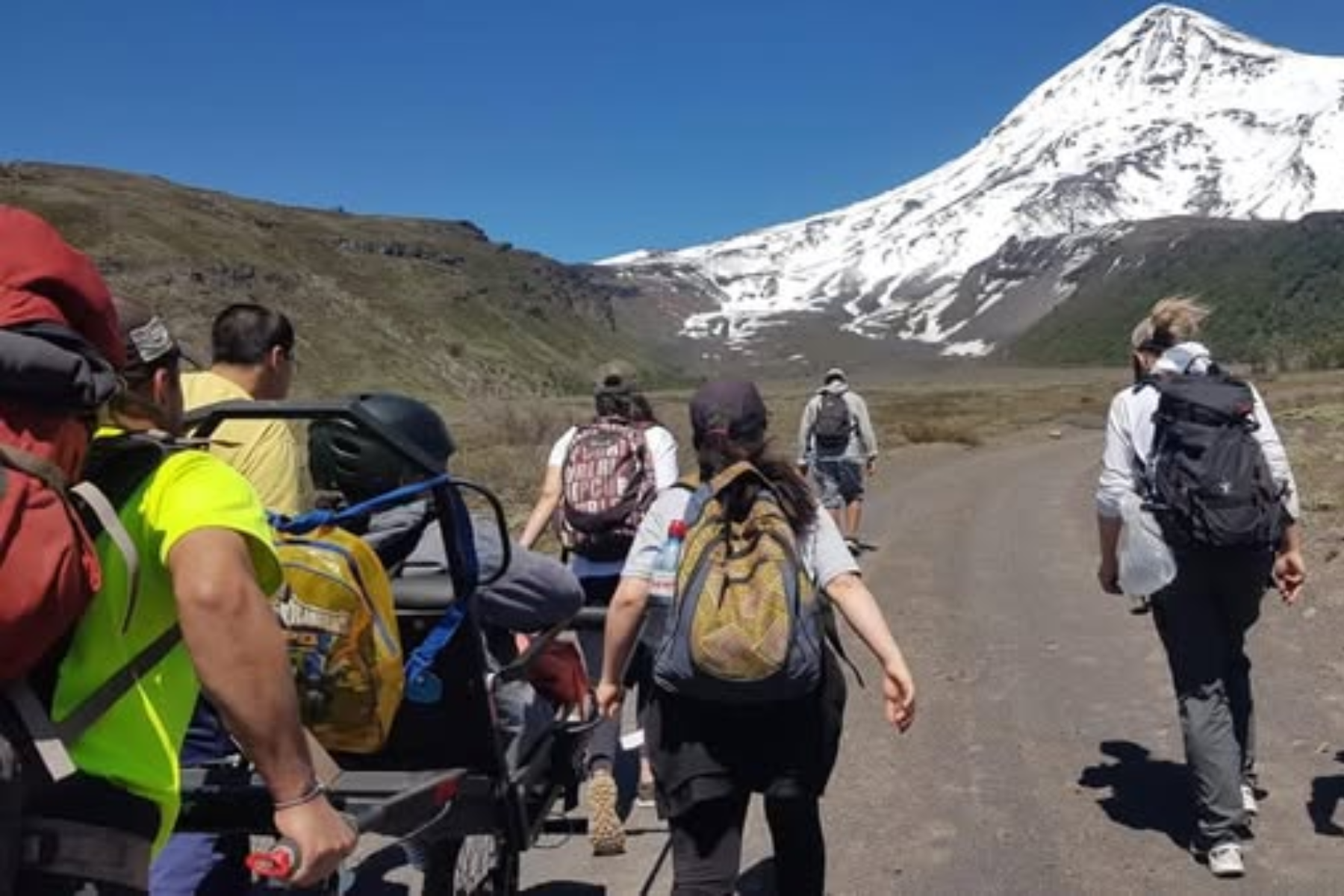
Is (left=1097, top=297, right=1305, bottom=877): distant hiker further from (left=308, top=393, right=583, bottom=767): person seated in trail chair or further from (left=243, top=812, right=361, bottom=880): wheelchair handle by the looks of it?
(left=243, top=812, right=361, bottom=880): wheelchair handle

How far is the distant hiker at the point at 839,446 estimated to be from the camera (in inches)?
500

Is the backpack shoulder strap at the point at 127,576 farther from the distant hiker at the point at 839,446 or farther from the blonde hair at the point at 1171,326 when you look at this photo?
the distant hiker at the point at 839,446

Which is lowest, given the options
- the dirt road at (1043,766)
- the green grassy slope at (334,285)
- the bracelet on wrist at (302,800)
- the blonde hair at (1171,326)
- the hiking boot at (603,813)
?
the dirt road at (1043,766)

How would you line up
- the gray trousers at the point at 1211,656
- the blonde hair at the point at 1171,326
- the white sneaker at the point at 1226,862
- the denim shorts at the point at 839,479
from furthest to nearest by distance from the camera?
the denim shorts at the point at 839,479, the blonde hair at the point at 1171,326, the gray trousers at the point at 1211,656, the white sneaker at the point at 1226,862

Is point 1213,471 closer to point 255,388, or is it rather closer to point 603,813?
point 603,813

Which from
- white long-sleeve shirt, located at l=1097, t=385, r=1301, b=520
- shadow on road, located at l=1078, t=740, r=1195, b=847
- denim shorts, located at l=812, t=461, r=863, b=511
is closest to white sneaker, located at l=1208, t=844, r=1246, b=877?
Answer: shadow on road, located at l=1078, t=740, r=1195, b=847

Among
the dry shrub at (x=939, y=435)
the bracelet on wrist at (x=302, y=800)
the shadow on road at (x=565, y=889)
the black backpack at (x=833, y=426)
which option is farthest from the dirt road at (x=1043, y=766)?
the dry shrub at (x=939, y=435)

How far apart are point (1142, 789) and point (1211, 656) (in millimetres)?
1098

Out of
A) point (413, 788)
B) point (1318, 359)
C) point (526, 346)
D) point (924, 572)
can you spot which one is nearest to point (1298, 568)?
point (413, 788)

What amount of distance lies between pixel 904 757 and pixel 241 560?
506 cm

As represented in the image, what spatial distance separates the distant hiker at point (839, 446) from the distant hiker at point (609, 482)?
7260 millimetres

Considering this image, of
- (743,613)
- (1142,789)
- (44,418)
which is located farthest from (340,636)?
(1142,789)

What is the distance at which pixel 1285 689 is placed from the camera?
297 inches

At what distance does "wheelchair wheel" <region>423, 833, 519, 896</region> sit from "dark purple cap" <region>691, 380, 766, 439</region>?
1.22 meters
